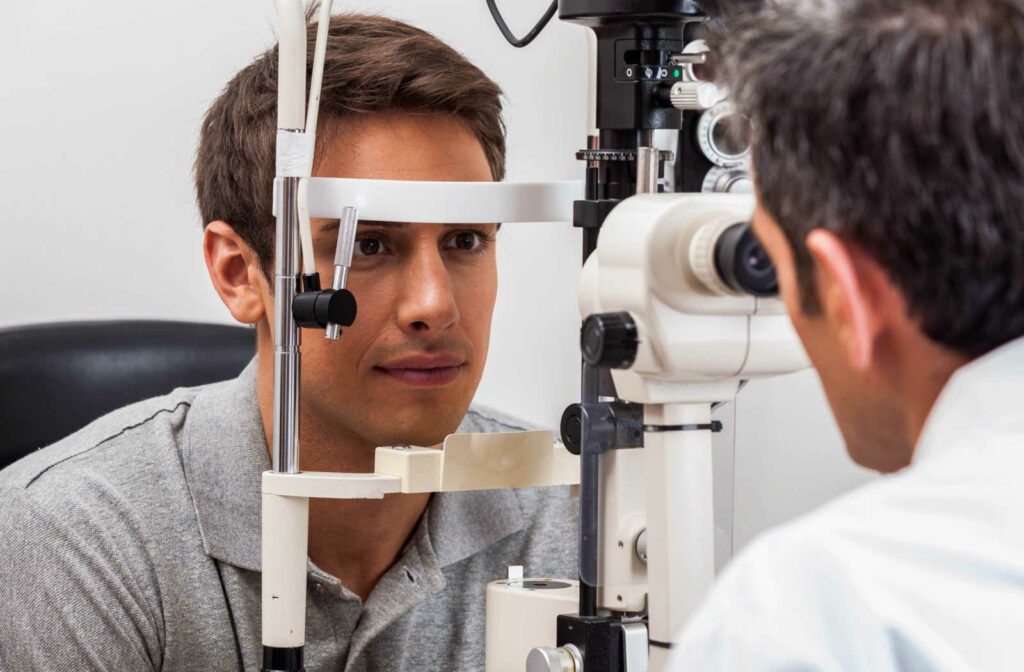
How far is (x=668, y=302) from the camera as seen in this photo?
0.77 meters

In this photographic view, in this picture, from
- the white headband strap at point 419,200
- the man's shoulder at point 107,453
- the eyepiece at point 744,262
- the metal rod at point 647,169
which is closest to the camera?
the eyepiece at point 744,262

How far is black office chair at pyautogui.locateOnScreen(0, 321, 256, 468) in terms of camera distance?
146 centimetres

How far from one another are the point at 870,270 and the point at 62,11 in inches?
60.3

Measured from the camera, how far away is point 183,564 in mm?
1147

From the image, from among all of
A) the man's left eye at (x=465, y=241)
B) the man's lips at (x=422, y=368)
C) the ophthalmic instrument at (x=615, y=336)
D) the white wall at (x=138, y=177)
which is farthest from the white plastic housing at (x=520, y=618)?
the white wall at (x=138, y=177)

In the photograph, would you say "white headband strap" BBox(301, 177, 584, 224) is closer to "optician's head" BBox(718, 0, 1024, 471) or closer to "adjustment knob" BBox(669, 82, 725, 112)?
"adjustment knob" BBox(669, 82, 725, 112)

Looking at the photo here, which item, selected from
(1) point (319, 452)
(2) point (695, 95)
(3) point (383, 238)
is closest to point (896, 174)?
(2) point (695, 95)

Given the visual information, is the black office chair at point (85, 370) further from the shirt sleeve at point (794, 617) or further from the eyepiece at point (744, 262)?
the shirt sleeve at point (794, 617)

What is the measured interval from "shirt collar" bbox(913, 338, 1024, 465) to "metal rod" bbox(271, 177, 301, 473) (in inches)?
19.6

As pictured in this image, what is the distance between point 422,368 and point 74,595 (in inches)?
14.5

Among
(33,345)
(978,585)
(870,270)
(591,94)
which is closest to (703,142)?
(591,94)

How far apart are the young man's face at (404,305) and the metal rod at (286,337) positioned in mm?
138

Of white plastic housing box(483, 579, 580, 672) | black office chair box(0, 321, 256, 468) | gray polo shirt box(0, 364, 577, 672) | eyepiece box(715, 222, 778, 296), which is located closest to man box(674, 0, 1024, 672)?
eyepiece box(715, 222, 778, 296)

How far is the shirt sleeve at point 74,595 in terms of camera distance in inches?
43.1
